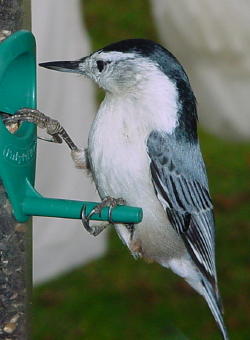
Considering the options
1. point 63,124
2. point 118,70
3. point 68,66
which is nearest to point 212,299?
point 118,70

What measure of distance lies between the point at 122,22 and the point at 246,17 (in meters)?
6.00

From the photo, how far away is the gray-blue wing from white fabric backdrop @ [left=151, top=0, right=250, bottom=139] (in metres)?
4.18

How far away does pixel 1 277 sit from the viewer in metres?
3.78

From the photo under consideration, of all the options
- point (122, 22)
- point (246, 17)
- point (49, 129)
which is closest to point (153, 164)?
point (49, 129)

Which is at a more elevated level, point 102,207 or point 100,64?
point 100,64

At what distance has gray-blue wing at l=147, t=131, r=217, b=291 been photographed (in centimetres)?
388

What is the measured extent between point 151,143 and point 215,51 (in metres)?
4.88

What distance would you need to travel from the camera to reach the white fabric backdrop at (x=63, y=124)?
287 inches

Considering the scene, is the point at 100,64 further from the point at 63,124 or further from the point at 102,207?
the point at 63,124

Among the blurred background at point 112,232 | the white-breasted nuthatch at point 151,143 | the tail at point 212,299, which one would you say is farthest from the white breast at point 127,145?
the blurred background at point 112,232

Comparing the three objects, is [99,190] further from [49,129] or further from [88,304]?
[88,304]

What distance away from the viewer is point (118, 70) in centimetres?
393

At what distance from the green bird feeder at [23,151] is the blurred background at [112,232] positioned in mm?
3128

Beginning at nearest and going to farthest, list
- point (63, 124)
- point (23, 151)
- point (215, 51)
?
point (23, 151) → point (63, 124) → point (215, 51)
